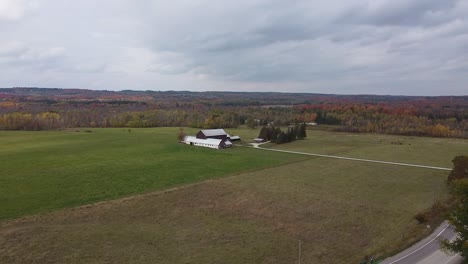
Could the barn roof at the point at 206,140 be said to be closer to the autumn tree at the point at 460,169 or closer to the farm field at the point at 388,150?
the farm field at the point at 388,150

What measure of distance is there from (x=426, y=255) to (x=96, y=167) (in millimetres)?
38465

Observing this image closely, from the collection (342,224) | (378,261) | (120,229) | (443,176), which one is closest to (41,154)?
(120,229)

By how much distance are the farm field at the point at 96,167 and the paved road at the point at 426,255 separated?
2379cm

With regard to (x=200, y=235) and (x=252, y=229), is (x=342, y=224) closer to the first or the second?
(x=252, y=229)

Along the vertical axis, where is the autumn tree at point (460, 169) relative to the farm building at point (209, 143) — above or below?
above

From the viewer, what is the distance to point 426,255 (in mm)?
21984

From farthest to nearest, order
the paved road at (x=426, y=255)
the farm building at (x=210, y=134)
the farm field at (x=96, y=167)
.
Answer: the farm building at (x=210, y=134)
the farm field at (x=96, y=167)
the paved road at (x=426, y=255)

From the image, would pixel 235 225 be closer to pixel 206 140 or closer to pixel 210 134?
pixel 206 140

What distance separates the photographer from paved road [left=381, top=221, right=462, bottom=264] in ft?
69.2

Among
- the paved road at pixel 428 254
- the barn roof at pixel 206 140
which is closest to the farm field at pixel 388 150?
the barn roof at pixel 206 140

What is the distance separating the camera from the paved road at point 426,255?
69.2 ft

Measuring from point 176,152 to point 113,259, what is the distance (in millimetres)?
40987

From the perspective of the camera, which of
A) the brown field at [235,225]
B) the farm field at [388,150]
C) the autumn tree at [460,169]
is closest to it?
the brown field at [235,225]

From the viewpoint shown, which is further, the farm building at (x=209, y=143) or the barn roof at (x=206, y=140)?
the barn roof at (x=206, y=140)
